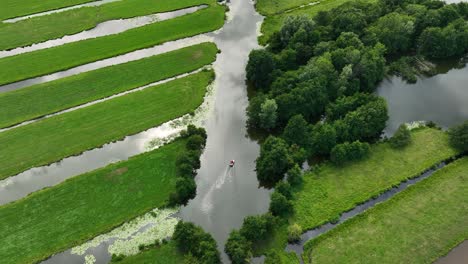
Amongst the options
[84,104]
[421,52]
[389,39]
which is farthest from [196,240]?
[421,52]

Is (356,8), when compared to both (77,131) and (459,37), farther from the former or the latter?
(77,131)

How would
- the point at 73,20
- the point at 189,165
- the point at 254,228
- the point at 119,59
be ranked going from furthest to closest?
1. the point at 73,20
2. the point at 119,59
3. the point at 189,165
4. the point at 254,228

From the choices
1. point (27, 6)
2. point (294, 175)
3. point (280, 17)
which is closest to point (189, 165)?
point (294, 175)

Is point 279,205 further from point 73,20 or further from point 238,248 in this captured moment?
point 73,20

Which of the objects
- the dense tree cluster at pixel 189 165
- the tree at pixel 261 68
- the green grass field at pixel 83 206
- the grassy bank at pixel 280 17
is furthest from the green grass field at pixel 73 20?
the green grass field at pixel 83 206

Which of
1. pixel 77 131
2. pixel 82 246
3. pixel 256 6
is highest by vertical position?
pixel 256 6

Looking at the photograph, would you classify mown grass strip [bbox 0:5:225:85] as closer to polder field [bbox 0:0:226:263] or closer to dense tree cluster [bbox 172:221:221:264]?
polder field [bbox 0:0:226:263]
